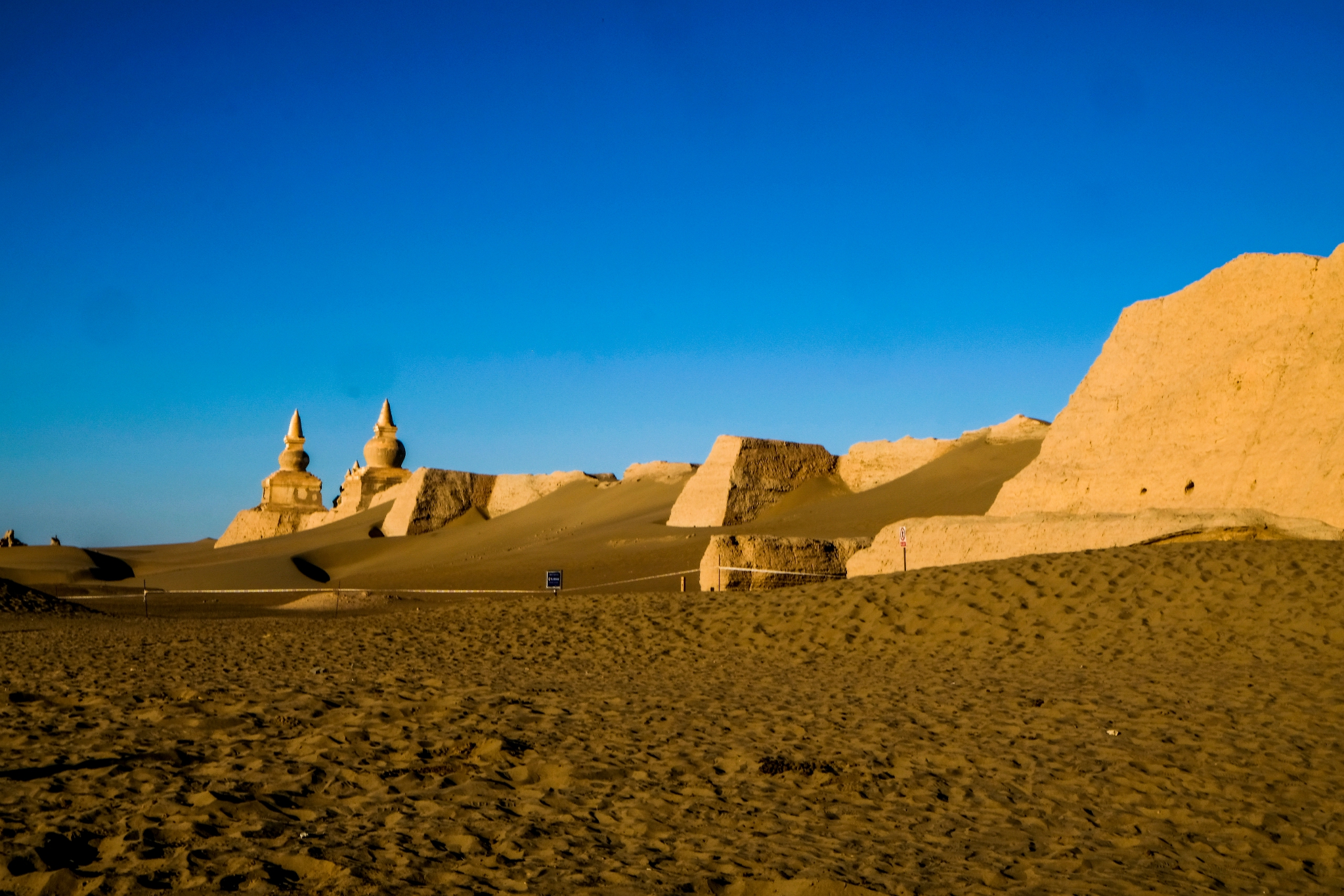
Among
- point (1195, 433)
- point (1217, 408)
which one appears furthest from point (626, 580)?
point (1217, 408)

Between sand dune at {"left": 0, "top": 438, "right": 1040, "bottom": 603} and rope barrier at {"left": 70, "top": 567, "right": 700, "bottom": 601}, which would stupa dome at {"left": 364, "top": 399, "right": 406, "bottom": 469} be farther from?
rope barrier at {"left": 70, "top": 567, "right": 700, "bottom": 601}

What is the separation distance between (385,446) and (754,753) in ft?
142

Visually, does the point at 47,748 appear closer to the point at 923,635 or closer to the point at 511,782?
the point at 511,782

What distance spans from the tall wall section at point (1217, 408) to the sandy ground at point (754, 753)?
180 centimetres

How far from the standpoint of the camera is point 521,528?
35938 millimetres

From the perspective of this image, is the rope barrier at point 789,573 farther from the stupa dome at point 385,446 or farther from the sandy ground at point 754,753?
the stupa dome at point 385,446

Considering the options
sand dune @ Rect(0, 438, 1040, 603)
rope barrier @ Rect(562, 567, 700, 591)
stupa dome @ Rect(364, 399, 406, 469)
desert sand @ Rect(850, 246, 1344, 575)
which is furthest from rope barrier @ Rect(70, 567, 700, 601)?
stupa dome @ Rect(364, 399, 406, 469)

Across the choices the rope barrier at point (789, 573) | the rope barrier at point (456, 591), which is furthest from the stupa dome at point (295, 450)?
the rope barrier at point (789, 573)

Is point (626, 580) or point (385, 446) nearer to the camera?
point (626, 580)

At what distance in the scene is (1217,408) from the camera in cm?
1365

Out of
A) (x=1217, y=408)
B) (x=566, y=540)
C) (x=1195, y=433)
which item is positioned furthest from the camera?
(x=566, y=540)

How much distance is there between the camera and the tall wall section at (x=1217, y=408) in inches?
491

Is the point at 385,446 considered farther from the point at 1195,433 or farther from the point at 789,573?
the point at 1195,433

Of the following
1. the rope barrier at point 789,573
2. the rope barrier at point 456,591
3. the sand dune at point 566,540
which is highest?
the sand dune at point 566,540
